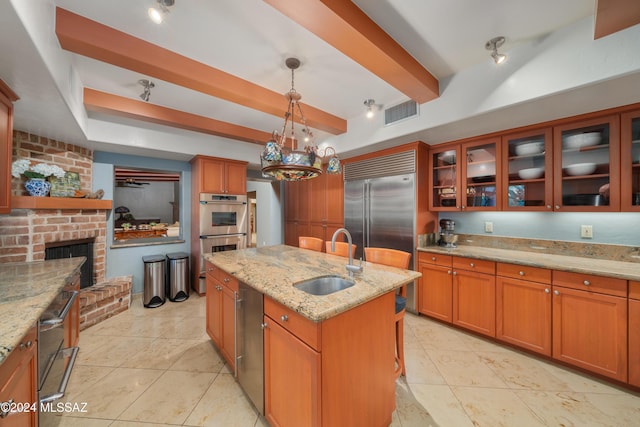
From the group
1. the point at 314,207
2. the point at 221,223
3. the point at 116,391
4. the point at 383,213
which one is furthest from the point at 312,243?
the point at 116,391

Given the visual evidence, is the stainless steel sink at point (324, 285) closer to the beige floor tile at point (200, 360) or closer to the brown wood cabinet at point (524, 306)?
the beige floor tile at point (200, 360)

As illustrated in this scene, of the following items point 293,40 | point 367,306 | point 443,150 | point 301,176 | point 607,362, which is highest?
point 293,40

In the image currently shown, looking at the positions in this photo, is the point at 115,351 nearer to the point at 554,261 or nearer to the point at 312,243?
the point at 312,243

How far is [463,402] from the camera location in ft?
5.44

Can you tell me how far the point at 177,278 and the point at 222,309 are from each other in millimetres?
2031

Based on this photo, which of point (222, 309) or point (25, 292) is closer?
point (25, 292)

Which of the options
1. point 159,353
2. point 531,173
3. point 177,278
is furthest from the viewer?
point 177,278

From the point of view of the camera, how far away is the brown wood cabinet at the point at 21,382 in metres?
0.85

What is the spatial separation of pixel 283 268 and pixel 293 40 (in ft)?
5.57

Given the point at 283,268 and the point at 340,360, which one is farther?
the point at 283,268

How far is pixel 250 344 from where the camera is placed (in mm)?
1543

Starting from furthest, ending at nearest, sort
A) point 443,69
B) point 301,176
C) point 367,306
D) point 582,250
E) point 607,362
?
point 582,250 → point 443,69 → point 301,176 → point 607,362 → point 367,306

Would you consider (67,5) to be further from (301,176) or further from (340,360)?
(340,360)

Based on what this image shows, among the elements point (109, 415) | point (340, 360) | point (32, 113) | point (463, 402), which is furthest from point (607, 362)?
point (32, 113)
